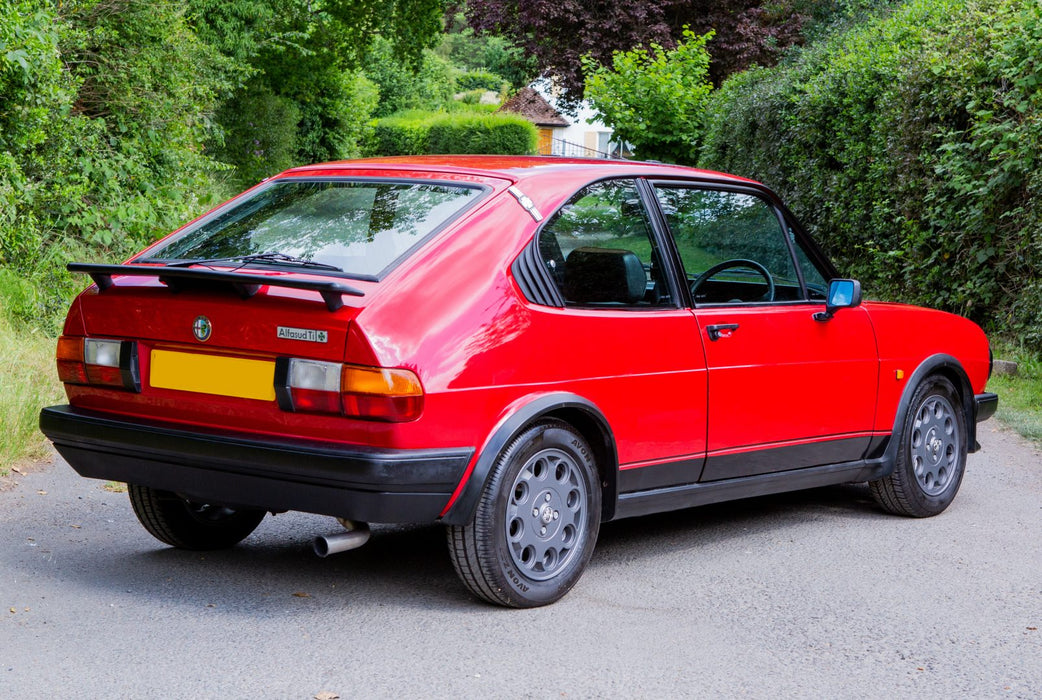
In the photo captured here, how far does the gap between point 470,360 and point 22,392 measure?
13.5 feet

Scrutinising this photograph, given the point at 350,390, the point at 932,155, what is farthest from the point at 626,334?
the point at 932,155

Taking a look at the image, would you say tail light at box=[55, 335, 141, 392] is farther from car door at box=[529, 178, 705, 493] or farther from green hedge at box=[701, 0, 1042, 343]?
green hedge at box=[701, 0, 1042, 343]

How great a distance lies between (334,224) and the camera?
4895 mm

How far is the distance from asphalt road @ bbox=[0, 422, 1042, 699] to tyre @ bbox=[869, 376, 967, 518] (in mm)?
143

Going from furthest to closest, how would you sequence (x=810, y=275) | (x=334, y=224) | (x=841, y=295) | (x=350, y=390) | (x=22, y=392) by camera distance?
1. (x=22, y=392)
2. (x=810, y=275)
3. (x=841, y=295)
4. (x=334, y=224)
5. (x=350, y=390)

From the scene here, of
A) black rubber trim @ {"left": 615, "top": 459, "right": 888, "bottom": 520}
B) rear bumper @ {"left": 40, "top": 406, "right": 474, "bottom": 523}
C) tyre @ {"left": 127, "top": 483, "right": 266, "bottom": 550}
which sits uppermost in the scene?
rear bumper @ {"left": 40, "top": 406, "right": 474, "bottom": 523}

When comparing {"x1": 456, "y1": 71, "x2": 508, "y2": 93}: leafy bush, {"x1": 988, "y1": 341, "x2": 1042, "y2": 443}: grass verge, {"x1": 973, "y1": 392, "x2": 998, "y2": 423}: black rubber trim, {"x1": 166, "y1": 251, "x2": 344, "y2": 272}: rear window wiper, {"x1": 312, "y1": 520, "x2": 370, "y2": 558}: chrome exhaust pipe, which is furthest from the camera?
{"x1": 456, "y1": 71, "x2": 508, "y2": 93}: leafy bush

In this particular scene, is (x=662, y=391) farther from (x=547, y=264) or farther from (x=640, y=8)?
(x=640, y=8)

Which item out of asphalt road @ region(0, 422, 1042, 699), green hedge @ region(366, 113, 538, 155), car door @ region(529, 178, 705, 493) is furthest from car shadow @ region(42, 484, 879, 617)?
green hedge @ region(366, 113, 538, 155)

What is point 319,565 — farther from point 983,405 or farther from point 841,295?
point 983,405

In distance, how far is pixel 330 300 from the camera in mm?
4238

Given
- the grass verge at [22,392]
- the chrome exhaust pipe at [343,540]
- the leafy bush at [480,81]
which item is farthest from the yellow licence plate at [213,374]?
the leafy bush at [480,81]

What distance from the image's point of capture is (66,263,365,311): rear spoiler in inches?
166

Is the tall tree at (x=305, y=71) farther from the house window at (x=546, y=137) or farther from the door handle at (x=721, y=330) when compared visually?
the house window at (x=546, y=137)
